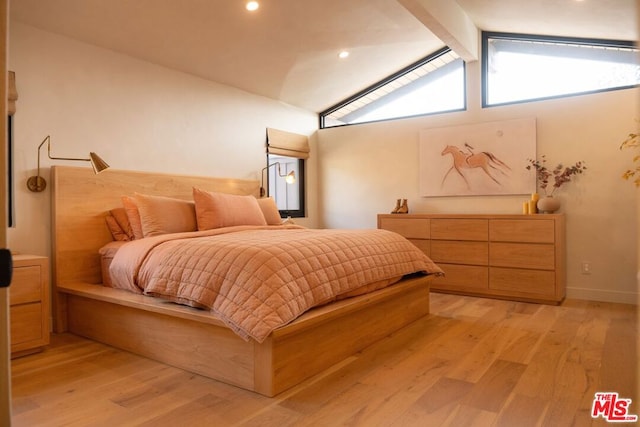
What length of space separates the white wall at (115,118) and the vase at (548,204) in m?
2.99

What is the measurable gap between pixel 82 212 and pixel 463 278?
346 cm

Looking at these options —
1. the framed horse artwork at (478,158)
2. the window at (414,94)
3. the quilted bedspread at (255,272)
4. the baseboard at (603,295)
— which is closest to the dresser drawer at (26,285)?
the quilted bedspread at (255,272)

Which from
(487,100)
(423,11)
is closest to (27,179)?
(423,11)

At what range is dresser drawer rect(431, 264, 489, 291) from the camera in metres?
4.15

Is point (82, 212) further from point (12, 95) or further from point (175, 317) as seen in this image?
point (175, 317)

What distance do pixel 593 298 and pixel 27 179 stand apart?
484 cm

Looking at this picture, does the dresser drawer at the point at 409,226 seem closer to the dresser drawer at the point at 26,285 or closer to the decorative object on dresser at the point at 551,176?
the decorative object on dresser at the point at 551,176

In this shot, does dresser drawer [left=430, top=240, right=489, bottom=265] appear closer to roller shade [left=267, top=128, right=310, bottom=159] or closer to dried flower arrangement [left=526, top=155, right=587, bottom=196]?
dried flower arrangement [left=526, top=155, right=587, bottom=196]

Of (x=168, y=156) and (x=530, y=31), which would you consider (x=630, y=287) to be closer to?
(x=530, y=31)

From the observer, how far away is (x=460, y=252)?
4273 millimetres

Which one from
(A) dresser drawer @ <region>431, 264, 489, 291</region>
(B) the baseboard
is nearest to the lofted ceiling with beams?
(A) dresser drawer @ <region>431, 264, 489, 291</region>

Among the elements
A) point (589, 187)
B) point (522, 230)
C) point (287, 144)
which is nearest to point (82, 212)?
point (287, 144)

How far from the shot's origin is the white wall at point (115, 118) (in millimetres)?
2982

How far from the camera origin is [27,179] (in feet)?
9.78
